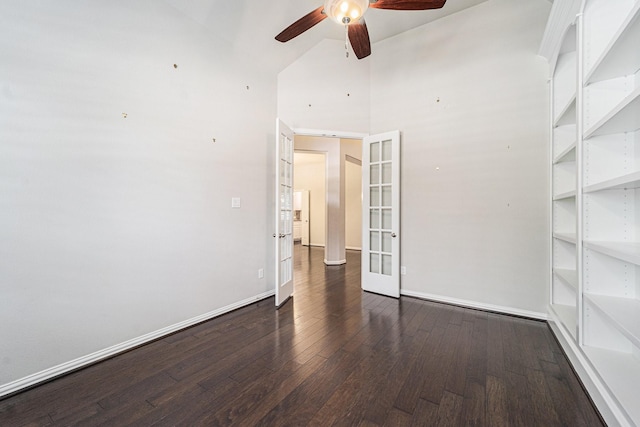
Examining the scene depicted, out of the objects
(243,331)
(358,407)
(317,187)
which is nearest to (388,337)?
(358,407)

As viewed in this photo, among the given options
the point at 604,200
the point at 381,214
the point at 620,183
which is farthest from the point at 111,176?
the point at 604,200

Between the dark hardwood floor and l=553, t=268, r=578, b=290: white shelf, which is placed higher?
l=553, t=268, r=578, b=290: white shelf

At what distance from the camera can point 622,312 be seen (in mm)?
1502

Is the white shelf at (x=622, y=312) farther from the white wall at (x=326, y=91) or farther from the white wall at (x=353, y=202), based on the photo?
the white wall at (x=353, y=202)

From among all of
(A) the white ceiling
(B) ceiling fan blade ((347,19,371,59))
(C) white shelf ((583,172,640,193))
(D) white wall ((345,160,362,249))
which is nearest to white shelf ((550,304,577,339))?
(C) white shelf ((583,172,640,193))

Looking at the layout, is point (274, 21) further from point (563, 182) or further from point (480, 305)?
point (480, 305)

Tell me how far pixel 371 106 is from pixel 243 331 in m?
3.34

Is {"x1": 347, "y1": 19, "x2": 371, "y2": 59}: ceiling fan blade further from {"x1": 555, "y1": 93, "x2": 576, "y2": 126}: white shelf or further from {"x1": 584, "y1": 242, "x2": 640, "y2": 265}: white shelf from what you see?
{"x1": 584, "y1": 242, "x2": 640, "y2": 265}: white shelf

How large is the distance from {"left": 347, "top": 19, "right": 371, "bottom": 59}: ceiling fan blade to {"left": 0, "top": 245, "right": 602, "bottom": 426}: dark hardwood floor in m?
2.65

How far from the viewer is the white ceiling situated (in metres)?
2.75

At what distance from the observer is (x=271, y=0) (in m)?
2.86

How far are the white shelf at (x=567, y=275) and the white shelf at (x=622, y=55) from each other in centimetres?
142

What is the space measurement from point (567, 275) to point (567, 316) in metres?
0.34

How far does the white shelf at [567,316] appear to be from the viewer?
6.84 ft
